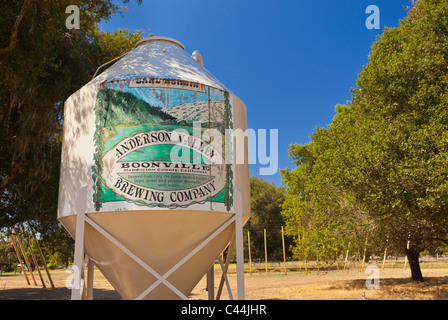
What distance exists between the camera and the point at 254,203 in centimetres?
5294

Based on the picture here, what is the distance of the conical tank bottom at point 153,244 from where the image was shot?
6270 millimetres

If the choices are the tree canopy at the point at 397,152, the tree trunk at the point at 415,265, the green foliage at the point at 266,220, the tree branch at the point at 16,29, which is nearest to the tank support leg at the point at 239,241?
the tree branch at the point at 16,29

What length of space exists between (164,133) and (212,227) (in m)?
1.86

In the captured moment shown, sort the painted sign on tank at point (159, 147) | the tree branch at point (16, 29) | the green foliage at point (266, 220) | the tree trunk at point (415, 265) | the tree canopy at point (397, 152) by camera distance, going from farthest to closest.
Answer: the green foliage at point (266, 220), the tree trunk at point (415, 265), the tree canopy at point (397, 152), the tree branch at point (16, 29), the painted sign on tank at point (159, 147)

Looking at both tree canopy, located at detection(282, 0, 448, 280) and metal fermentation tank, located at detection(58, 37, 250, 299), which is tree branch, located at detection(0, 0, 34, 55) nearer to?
metal fermentation tank, located at detection(58, 37, 250, 299)

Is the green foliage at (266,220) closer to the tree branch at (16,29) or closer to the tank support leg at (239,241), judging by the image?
the tree branch at (16,29)

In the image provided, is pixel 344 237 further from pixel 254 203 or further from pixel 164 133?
pixel 254 203

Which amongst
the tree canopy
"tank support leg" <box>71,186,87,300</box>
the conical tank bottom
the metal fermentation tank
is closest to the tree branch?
the metal fermentation tank

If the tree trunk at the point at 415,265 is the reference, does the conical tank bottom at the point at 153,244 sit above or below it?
above

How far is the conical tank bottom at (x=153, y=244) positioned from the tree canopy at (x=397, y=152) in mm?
9552

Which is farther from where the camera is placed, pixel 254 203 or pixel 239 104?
pixel 254 203

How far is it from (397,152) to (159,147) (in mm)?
11724

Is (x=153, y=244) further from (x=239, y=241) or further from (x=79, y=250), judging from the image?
(x=239, y=241)
